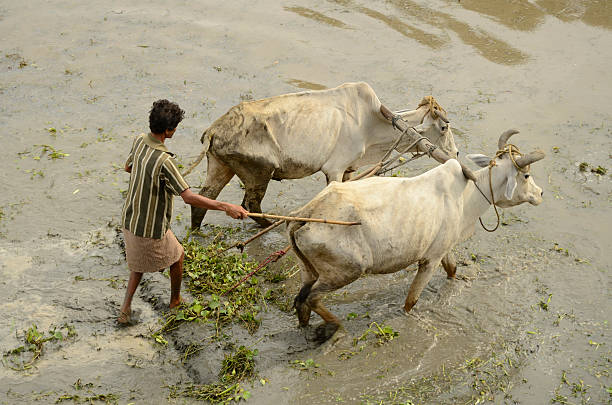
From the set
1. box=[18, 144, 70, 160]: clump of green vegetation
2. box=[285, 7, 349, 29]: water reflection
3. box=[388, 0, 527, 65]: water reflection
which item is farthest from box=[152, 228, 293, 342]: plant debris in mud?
box=[388, 0, 527, 65]: water reflection

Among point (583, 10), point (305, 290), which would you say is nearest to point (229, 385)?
point (305, 290)

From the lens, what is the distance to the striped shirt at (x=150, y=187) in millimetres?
4453

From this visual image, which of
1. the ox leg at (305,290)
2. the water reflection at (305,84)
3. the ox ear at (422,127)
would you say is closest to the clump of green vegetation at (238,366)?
the ox leg at (305,290)

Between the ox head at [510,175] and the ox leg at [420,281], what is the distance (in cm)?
88

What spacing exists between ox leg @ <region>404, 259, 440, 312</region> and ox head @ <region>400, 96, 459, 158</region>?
1.56 meters

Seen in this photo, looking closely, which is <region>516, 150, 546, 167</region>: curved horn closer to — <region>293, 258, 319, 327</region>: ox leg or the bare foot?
<region>293, 258, 319, 327</region>: ox leg

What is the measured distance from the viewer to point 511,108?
927 centimetres

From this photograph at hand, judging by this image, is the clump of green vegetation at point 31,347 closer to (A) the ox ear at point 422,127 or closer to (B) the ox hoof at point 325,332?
(B) the ox hoof at point 325,332

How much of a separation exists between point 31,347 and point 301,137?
3.01 m

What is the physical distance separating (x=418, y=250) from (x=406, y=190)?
0.50 meters

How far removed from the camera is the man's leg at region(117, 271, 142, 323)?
4.94 meters

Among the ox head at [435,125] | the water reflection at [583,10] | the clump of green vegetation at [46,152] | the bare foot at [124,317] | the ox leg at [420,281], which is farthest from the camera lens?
the water reflection at [583,10]

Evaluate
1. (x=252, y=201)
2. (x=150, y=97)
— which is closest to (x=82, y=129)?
(x=150, y=97)

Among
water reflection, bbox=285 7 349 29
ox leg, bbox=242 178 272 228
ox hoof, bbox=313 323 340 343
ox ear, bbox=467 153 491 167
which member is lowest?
ox hoof, bbox=313 323 340 343
